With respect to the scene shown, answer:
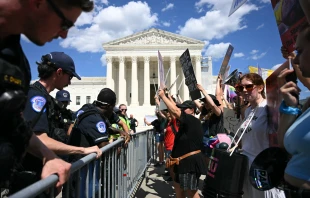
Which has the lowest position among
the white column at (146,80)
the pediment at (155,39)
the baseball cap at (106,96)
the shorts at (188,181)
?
the shorts at (188,181)

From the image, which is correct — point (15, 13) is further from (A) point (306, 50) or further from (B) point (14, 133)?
(A) point (306, 50)

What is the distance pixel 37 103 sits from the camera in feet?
6.74

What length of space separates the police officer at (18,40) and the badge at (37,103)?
92 cm

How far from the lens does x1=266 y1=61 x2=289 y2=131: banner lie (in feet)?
7.49

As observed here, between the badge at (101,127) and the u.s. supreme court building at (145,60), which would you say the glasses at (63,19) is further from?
the u.s. supreme court building at (145,60)

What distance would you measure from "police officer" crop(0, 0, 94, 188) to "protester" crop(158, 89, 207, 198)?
2782 millimetres

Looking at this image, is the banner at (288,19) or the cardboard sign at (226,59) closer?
the banner at (288,19)

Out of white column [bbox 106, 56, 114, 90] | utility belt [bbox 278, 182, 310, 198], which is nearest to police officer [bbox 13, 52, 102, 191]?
utility belt [bbox 278, 182, 310, 198]

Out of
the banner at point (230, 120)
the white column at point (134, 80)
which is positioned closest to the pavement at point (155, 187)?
the banner at point (230, 120)

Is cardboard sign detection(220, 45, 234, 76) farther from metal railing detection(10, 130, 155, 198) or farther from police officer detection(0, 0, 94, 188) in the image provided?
police officer detection(0, 0, 94, 188)

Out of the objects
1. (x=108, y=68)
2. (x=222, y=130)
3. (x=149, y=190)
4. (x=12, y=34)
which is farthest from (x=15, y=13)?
(x=108, y=68)

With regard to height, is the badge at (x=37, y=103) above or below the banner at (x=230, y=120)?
above

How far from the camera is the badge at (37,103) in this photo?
2.02 metres

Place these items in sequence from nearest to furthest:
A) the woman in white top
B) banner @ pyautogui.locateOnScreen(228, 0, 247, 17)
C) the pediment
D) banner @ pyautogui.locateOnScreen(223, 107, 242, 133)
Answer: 1. banner @ pyautogui.locateOnScreen(228, 0, 247, 17)
2. the woman in white top
3. banner @ pyautogui.locateOnScreen(223, 107, 242, 133)
4. the pediment
